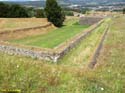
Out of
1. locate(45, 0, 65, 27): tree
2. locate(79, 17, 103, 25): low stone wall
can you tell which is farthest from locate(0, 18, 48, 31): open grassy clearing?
locate(79, 17, 103, 25): low stone wall

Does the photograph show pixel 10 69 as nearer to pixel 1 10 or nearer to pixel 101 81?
pixel 101 81

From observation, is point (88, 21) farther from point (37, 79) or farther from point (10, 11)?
point (37, 79)

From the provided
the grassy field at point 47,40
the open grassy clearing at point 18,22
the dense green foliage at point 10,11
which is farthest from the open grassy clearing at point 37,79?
the dense green foliage at point 10,11

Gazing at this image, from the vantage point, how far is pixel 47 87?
5570mm

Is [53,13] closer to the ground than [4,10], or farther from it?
farther from it

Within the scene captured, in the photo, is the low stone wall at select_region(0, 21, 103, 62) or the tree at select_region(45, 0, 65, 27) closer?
the low stone wall at select_region(0, 21, 103, 62)

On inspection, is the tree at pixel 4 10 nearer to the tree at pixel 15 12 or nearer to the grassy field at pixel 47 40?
the tree at pixel 15 12

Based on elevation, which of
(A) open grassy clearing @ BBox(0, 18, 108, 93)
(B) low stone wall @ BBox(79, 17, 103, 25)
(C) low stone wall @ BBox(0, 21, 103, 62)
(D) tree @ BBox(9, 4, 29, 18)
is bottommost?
(B) low stone wall @ BBox(79, 17, 103, 25)

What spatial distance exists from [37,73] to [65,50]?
9399mm

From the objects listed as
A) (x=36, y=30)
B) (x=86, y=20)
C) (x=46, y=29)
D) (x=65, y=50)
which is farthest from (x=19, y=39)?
(x=86, y=20)

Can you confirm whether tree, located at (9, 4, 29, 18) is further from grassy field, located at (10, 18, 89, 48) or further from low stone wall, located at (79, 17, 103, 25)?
grassy field, located at (10, 18, 89, 48)

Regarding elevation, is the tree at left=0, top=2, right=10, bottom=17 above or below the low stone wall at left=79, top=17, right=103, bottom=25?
above

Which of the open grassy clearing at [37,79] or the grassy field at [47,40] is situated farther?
the grassy field at [47,40]

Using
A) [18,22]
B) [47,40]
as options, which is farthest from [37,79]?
[18,22]
